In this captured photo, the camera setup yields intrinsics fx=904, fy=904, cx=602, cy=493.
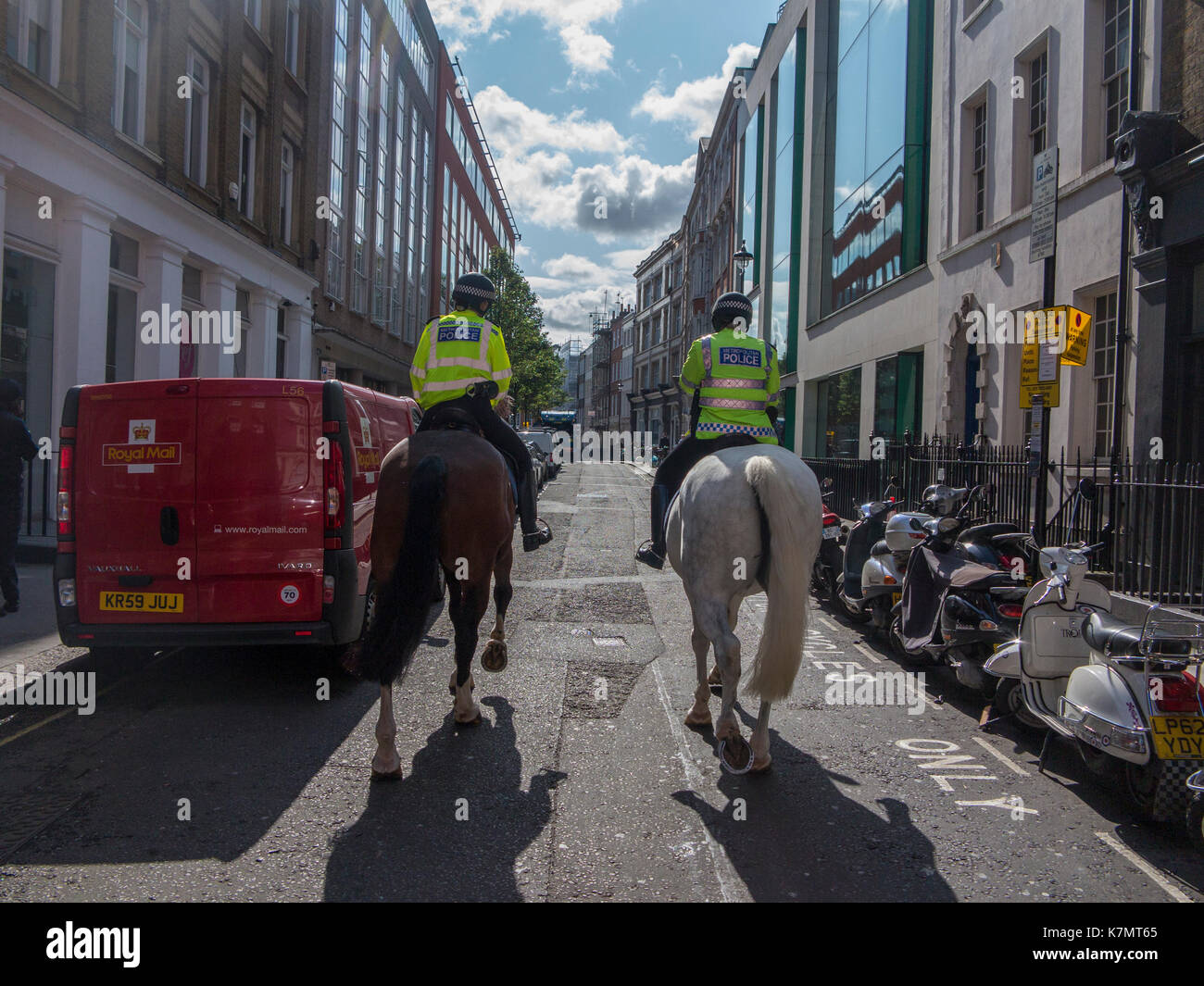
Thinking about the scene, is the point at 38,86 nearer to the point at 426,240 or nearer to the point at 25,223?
the point at 25,223

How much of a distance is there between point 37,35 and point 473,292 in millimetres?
11292

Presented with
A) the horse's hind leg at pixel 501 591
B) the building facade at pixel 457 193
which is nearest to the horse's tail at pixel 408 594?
the horse's hind leg at pixel 501 591

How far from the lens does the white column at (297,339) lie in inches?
946

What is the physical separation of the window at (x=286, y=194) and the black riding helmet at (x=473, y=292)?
1953cm

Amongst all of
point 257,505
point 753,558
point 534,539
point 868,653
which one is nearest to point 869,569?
point 868,653

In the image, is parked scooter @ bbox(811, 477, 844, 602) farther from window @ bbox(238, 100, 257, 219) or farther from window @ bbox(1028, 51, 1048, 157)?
window @ bbox(238, 100, 257, 219)

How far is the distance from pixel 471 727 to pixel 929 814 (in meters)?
2.60

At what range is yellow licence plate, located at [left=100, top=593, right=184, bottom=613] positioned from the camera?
5.90 m

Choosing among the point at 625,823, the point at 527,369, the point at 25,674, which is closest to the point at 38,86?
the point at 25,674

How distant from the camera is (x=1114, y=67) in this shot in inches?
436

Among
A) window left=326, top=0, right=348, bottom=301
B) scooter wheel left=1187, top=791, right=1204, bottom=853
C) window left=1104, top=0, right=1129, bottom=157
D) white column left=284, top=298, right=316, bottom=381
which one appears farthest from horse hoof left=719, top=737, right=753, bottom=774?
window left=326, top=0, right=348, bottom=301

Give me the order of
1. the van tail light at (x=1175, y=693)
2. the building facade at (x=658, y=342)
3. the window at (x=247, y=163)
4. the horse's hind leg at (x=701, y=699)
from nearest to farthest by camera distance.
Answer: the van tail light at (x=1175, y=693)
the horse's hind leg at (x=701, y=699)
the window at (x=247, y=163)
the building facade at (x=658, y=342)

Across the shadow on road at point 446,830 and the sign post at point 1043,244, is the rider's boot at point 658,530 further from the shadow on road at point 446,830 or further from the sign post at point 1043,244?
the sign post at point 1043,244

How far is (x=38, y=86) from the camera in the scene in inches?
500
